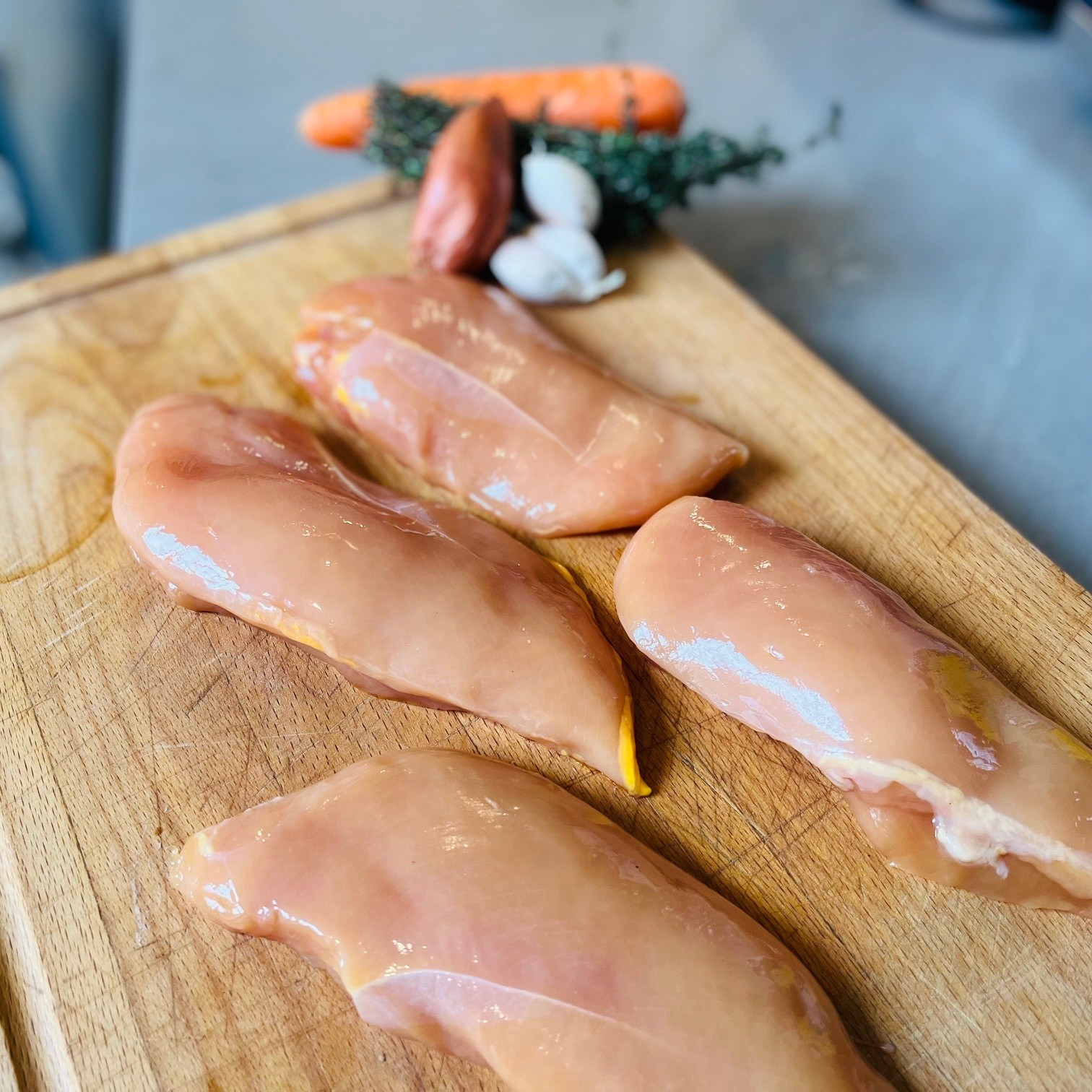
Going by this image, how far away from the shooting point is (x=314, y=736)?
4.64 feet

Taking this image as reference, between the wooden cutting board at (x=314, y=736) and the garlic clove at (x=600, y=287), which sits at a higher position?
the garlic clove at (x=600, y=287)

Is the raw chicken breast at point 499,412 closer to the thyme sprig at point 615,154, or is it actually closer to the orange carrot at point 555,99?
the thyme sprig at point 615,154

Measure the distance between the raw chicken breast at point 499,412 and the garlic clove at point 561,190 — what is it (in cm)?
32

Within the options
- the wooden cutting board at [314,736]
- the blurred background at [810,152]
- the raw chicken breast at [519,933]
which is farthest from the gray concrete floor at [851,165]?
the raw chicken breast at [519,933]

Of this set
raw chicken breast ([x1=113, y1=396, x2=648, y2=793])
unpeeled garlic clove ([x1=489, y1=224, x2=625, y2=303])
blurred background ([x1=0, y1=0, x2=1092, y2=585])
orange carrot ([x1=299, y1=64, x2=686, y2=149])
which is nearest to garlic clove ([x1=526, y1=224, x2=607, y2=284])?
unpeeled garlic clove ([x1=489, y1=224, x2=625, y2=303])

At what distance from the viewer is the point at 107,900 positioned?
4.13ft

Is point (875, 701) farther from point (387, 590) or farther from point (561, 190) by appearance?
point (561, 190)

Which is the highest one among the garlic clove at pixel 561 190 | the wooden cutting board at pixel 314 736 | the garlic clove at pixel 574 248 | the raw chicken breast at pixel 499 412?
the garlic clove at pixel 561 190

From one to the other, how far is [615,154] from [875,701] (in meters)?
1.37

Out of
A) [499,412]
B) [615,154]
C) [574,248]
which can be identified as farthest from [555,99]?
[499,412]

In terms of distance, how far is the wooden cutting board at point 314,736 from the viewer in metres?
1.17

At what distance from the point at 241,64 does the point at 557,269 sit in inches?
75.8

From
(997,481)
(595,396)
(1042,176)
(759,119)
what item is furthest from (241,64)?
(997,481)

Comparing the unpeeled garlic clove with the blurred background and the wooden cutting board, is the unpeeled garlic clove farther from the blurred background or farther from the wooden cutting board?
the blurred background
